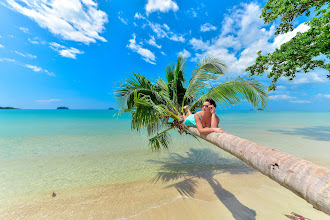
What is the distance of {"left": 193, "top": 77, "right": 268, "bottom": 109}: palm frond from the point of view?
11.7 ft

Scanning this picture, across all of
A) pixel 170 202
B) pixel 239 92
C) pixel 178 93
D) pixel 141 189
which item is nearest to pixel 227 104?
pixel 239 92

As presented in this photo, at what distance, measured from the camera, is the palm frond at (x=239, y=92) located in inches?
140

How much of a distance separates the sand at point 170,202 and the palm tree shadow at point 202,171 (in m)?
0.03

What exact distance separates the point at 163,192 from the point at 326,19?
1150cm

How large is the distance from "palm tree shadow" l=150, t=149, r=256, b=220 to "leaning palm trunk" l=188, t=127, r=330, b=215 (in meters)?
2.77

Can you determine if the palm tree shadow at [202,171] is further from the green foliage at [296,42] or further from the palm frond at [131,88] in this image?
the green foliage at [296,42]

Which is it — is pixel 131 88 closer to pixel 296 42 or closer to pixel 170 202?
pixel 170 202

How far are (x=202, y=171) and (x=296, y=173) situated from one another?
5.21 m

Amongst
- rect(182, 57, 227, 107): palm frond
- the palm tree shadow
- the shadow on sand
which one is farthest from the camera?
the shadow on sand

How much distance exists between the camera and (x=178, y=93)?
599 cm

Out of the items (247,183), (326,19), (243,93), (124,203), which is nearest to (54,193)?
(124,203)

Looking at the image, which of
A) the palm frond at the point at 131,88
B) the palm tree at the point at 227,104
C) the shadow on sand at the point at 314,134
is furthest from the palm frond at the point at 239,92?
the shadow on sand at the point at 314,134

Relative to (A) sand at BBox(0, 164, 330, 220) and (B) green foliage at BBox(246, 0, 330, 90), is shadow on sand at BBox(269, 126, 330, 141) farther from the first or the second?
(A) sand at BBox(0, 164, 330, 220)

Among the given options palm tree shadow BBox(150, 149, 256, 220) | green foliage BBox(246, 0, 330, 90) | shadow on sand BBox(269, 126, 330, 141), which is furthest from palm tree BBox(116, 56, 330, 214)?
shadow on sand BBox(269, 126, 330, 141)
